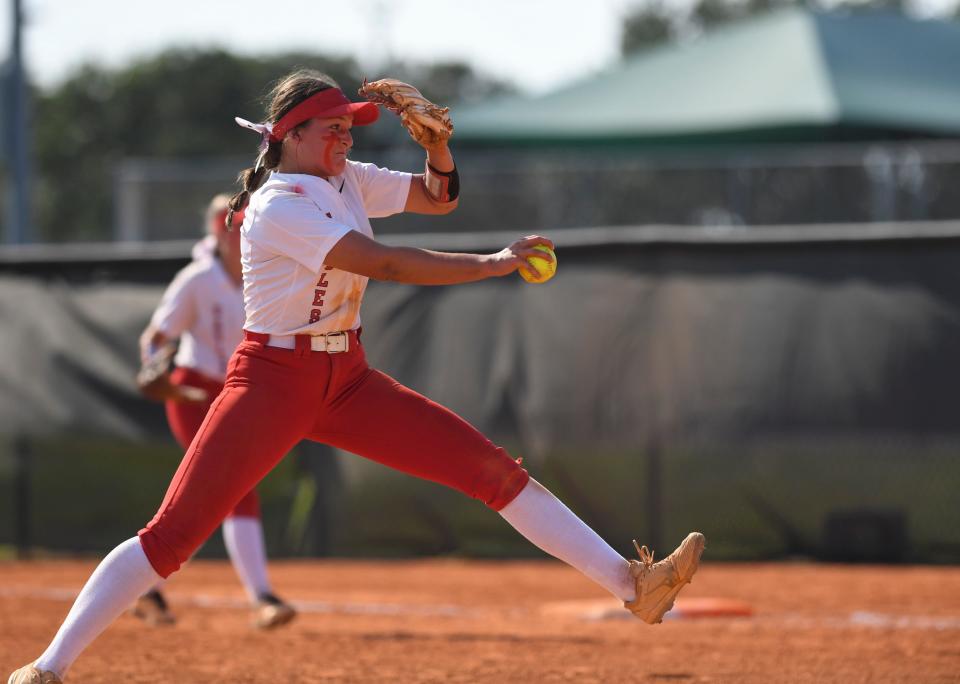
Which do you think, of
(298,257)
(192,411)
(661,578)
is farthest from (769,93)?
(298,257)

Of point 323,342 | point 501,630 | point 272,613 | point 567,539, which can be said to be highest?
point 323,342

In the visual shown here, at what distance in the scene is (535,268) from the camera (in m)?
4.48

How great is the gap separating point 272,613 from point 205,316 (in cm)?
153

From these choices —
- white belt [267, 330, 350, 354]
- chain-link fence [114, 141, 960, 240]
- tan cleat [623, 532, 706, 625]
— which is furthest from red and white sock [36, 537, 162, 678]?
chain-link fence [114, 141, 960, 240]

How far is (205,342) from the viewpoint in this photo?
7.46 m

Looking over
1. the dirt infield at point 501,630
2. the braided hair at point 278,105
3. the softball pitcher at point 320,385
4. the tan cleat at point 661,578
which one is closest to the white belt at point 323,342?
the softball pitcher at point 320,385

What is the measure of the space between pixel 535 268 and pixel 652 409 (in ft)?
17.7

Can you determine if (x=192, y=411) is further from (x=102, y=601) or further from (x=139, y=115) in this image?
(x=139, y=115)

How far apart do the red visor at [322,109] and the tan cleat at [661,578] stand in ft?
5.59

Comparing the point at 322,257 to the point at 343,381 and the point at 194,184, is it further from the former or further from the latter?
the point at 194,184

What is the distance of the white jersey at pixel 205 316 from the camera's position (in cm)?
740

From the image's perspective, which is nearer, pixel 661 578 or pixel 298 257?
pixel 298 257

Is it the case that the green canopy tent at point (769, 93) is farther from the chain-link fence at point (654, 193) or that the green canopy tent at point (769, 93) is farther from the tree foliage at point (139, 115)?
the tree foliage at point (139, 115)

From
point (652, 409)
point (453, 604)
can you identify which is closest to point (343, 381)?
point (453, 604)
